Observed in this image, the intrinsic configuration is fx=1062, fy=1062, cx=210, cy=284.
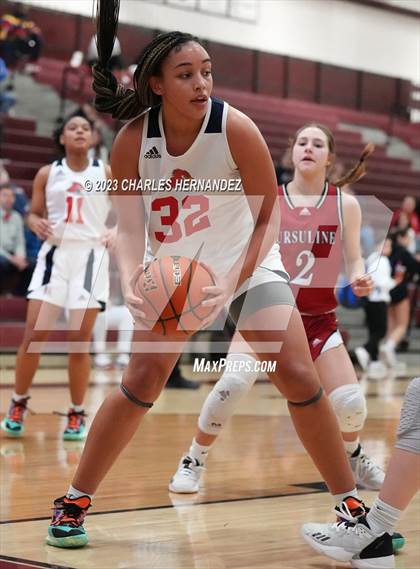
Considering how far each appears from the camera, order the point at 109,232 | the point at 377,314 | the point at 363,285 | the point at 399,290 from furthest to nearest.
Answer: the point at 399,290, the point at 377,314, the point at 109,232, the point at 363,285

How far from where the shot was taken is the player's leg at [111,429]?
3.37 metres

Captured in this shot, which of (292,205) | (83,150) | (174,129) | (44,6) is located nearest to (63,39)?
(44,6)

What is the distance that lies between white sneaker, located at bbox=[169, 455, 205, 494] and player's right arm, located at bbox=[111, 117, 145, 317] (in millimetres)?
1454

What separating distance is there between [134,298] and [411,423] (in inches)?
35.5

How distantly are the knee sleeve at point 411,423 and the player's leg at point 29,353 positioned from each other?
3057 mm

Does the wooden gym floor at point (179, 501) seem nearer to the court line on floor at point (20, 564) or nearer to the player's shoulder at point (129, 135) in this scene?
the court line on floor at point (20, 564)

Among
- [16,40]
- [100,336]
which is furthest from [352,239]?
[16,40]

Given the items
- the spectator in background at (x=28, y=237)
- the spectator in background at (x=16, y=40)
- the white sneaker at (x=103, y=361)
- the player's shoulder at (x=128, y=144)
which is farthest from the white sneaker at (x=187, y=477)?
the spectator in background at (x=16, y=40)

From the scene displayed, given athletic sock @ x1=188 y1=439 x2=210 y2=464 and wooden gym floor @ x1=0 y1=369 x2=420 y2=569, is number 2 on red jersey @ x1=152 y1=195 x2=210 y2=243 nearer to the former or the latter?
wooden gym floor @ x1=0 y1=369 x2=420 y2=569

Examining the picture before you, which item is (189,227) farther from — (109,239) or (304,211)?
(109,239)

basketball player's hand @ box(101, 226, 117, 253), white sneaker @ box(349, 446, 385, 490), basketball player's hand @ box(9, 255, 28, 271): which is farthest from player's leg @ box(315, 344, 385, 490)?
basketball player's hand @ box(9, 255, 28, 271)

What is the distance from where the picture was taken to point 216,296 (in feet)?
10.3

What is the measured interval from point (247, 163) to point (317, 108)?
1600cm

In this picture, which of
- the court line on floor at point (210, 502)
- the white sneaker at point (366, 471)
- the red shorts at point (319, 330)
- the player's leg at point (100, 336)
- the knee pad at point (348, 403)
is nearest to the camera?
the court line on floor at point (210, 502)
